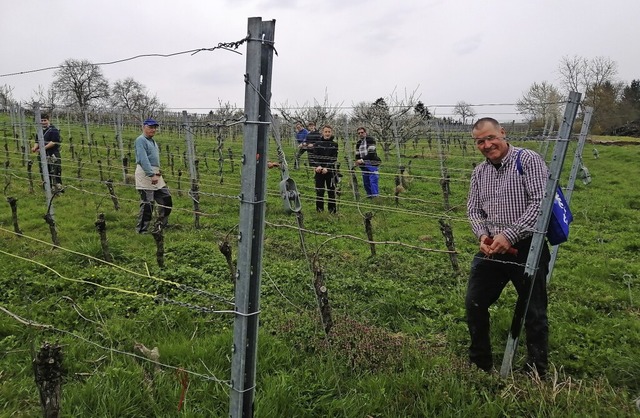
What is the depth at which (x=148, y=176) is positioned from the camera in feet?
21.5

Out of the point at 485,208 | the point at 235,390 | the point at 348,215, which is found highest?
the point at 485,208

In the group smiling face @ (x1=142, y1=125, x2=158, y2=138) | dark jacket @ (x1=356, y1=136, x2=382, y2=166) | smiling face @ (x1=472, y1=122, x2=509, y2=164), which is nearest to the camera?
smiling face @ (x1=472, y1=122, x2=509, y2=164)

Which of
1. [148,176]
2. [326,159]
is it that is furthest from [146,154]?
[326,159]

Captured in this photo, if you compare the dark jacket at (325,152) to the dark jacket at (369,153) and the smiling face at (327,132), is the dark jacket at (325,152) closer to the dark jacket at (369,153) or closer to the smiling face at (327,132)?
the smiling face at (327,132)

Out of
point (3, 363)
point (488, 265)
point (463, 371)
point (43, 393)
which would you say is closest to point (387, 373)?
point (463, 371)

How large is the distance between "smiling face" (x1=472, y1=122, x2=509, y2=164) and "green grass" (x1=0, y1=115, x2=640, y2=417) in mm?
1415

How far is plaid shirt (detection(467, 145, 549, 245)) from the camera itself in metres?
2.78

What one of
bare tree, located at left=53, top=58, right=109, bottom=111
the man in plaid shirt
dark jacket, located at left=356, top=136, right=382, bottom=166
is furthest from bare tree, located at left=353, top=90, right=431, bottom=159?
bare tree, located at left=53, top=58, right=109, bottom=111

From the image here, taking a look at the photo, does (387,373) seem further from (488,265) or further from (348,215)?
(348,215)

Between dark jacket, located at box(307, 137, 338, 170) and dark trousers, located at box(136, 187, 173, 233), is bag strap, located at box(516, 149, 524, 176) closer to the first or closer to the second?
dark trousers, located at box(136, 187, 173, 233)

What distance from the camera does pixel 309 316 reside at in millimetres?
3736

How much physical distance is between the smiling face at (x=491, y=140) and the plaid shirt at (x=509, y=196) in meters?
0.06

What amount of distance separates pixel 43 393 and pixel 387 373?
6.25 feet

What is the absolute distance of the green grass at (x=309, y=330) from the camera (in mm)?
2557
